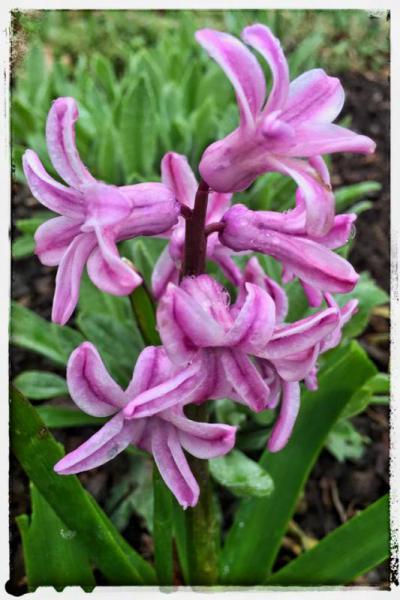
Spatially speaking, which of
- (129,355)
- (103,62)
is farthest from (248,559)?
(103,62)

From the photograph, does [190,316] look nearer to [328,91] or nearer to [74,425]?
[328,91]

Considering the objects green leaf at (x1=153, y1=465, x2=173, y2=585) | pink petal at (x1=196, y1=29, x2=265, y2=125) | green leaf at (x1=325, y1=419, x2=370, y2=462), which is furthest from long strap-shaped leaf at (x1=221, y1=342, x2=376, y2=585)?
pink petal at (x1=196, y1=29, x2=265, y2=125)

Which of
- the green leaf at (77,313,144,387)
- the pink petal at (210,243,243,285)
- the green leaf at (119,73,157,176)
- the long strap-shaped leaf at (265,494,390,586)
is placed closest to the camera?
the pink petal at (210,243,243,285)

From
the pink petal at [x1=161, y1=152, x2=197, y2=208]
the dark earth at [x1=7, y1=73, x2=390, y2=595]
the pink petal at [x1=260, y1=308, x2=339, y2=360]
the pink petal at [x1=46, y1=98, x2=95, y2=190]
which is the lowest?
the dark earth at [x1=7, y1=73, x2=390, y2=595]

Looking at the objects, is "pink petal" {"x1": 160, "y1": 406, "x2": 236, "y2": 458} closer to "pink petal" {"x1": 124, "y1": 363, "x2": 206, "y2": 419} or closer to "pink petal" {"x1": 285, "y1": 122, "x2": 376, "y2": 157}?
"pink petal" {"x1": 124, "y1": 363, "x2": 206, "y2": 419}

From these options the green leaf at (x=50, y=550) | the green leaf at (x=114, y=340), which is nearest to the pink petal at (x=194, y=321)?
the green leaf at (x=50, y=550)

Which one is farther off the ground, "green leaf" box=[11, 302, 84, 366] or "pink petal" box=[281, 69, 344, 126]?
"pink petal" box=[281, 69, 344, 126]

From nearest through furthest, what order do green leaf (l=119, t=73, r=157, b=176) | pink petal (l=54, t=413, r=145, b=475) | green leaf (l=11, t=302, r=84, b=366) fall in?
pink petal (l=54, t=413, r=145, b=475) → green leaf (l=11, t=302, r=84, b=366) → green leaf (l=119, t=73, r=157, b=176)

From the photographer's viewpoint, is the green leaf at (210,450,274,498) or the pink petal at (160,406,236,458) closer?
the pink petal at (160,406,236,458)
